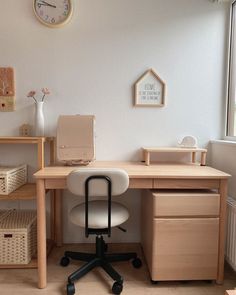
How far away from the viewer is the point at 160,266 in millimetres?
1687

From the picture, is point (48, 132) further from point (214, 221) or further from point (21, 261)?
point (214, 221)

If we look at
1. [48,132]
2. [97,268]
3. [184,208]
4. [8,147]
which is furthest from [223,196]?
[8,147]

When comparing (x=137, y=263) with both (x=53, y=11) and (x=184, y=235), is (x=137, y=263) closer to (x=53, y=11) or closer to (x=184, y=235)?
(x=184, y=235)

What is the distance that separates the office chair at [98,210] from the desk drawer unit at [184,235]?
255 mm

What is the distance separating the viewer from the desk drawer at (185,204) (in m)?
1.66

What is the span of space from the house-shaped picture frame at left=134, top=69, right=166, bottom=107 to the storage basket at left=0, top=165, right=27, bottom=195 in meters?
1.16

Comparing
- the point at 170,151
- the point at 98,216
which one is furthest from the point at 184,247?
the point at 170,151

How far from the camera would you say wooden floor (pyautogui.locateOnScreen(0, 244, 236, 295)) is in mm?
1656

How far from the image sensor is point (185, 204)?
1.67 metres

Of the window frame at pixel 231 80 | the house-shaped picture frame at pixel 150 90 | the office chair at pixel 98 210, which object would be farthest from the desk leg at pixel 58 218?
the window frame at pixel 231 80

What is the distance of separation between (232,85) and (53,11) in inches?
67.2

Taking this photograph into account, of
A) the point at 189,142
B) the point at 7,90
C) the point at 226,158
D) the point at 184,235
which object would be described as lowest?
the point at 184,235

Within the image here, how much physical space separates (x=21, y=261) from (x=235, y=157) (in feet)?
6.02

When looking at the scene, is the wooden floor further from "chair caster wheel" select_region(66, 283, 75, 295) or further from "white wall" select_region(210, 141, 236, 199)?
"white wall" select_region(210, 141, 236, 199)
